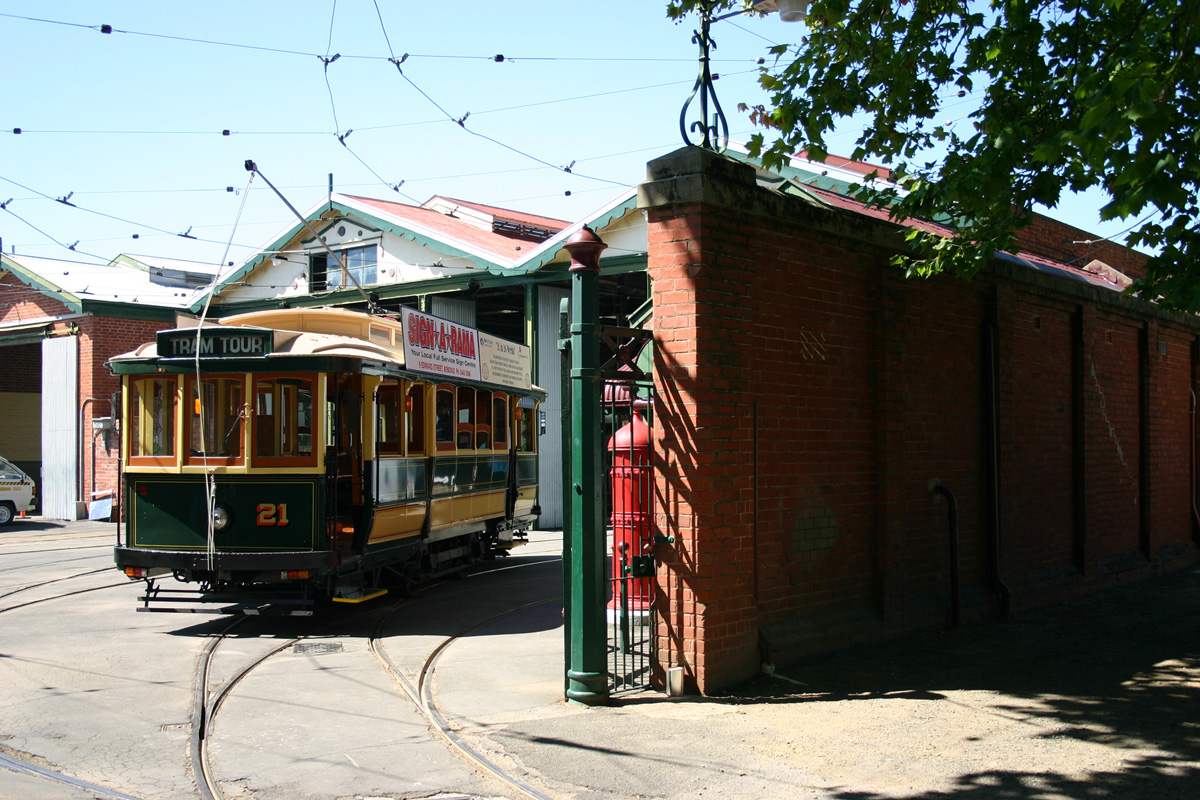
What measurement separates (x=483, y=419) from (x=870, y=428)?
6.65 m

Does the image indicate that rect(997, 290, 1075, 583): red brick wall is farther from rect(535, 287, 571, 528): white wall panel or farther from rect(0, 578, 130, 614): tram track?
rect(535, 287, 571, 528): white wall panel

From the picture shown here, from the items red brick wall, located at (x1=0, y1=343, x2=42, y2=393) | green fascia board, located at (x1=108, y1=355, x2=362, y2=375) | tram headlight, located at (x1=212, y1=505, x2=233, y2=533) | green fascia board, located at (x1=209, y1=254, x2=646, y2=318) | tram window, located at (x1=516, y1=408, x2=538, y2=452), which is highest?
green fascia board, located at (x1=209, y1=254, x2=646, y2=318)

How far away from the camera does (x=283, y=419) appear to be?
10.4m

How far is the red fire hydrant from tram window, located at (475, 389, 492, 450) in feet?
18.8

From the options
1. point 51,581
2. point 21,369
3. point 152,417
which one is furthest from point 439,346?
point 21,369

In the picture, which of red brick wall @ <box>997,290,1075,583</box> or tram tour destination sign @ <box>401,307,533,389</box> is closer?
red brick wall @ <box>997,290,1075,583</box>

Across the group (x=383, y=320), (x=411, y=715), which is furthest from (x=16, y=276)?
(x=411, y=715)

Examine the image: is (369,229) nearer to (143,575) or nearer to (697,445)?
(143,575)

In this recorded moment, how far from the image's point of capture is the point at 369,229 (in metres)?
25.5

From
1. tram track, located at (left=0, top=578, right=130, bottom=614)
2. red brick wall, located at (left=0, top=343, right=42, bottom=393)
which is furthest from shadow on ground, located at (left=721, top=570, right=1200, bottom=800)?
red brick wall, located at (left=0, top=343, right=42, bottom=393)

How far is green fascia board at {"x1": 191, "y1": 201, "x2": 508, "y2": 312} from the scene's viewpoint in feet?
76.6

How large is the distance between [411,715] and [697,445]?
274cm

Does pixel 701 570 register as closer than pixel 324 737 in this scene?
No

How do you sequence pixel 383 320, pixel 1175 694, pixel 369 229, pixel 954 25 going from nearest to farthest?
pixel 1175 694 → pixel 954 25 → pixel 383 320 → pixel 369 229
